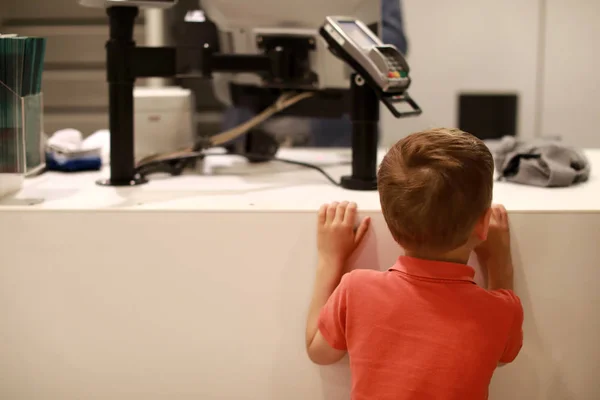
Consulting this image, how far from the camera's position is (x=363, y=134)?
1082 millimetres

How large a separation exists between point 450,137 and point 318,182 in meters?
0.42

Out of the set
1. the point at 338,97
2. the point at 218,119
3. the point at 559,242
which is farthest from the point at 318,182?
the point at 218,119

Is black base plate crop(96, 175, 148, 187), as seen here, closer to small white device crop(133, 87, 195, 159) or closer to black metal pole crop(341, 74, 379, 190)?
small white device crop(133, 87, 195, 159)

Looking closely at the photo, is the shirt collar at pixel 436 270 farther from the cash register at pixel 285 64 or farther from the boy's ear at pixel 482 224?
the cash register at pixel 285 64

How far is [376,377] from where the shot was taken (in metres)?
0.81

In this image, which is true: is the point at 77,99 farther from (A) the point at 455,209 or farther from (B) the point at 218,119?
(A) the point at 455,209

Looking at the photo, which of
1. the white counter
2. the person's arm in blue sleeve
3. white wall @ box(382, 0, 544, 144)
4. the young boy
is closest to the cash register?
the white counter

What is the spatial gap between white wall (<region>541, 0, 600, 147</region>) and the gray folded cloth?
5.28ft

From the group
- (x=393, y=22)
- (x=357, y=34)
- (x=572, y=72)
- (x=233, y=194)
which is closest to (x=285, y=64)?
(x=357, y=34)

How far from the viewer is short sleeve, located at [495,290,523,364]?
2.71 ft

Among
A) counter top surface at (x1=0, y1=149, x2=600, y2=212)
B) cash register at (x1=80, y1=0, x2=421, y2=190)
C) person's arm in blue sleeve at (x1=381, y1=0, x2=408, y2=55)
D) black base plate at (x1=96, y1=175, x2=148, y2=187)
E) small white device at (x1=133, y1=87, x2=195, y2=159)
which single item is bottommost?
counter top surface at (x1=0, y1=149, x2=600, y2=212)

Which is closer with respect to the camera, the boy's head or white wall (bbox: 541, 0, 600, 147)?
the boy's head

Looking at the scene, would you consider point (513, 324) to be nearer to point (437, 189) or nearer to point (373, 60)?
point (437, 189)

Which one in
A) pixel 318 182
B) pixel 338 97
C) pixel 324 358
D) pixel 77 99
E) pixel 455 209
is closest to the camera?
pixel 455 209
